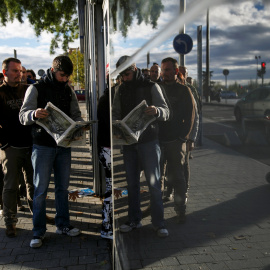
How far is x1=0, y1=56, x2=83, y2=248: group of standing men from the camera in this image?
387 cm

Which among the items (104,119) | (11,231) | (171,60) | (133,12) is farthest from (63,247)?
(171,60)

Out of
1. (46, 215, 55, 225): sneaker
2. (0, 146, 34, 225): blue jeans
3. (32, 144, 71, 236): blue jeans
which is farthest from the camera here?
(46, 215, 55, 225): sneaker

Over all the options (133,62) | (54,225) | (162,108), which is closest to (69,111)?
(54,225)

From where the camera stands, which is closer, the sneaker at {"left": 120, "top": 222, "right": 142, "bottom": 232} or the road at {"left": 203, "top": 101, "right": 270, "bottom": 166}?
the road at {"left": 203, "top": 101, "right": 270, "bottom": 166}

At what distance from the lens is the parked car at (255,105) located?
0.57 m

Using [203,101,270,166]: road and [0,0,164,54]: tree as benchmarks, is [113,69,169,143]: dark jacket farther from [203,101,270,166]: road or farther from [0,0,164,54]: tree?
[0,0,164,54]: tree

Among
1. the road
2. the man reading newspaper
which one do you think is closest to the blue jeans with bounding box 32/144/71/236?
the man reading newspaper

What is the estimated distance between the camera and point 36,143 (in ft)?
12.8

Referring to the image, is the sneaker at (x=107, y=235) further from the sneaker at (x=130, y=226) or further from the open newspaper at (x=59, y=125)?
the sneaker at (x=130, y=226)

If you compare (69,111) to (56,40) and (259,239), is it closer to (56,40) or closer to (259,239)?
(259,239)

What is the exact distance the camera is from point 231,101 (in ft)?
2.27

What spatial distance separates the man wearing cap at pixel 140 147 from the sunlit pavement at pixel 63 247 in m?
1.85

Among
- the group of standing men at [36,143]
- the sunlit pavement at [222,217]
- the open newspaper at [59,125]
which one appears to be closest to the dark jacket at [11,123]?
the group of standing men at [36,143]

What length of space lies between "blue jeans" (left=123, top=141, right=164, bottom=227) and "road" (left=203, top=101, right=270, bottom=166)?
0.50 meters
